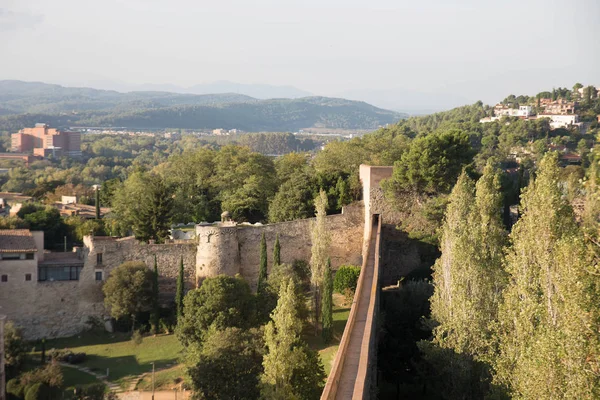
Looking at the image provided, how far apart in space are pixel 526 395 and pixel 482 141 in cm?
4596

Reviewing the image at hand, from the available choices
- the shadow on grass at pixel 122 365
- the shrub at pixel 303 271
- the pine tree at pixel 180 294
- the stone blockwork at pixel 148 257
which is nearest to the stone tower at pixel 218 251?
the stone blockwork at pixel 148 257

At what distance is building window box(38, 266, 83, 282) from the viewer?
25.7 meters

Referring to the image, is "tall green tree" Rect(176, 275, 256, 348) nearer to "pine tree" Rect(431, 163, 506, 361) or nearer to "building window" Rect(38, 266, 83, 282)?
"building window" Rect(38, 266, 83, 282)

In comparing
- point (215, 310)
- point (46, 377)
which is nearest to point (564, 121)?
point (215, 310)

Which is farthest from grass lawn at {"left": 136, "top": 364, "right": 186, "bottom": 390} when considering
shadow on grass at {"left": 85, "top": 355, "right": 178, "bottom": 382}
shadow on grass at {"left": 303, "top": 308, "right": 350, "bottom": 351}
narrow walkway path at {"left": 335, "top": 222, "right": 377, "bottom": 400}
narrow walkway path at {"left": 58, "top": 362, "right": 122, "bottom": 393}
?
narrow walkway path at {"left": 335, "top": 222, "right": 377, "bottom": 400}

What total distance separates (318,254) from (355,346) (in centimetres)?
1001

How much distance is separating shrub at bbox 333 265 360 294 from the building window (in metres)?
9.53

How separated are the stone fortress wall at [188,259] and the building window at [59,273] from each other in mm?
234

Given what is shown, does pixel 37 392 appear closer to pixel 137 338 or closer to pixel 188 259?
pixel 137 338

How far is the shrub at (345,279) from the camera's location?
79.4ft

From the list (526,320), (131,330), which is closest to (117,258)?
(131,330)

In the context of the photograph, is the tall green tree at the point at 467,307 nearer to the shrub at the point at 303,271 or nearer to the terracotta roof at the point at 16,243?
the shrub at the point at 303,271

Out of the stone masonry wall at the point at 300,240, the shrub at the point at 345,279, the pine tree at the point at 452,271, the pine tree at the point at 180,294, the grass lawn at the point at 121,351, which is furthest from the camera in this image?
the stone masonry wall at the point at 300,240

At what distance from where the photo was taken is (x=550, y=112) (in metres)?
75.9
